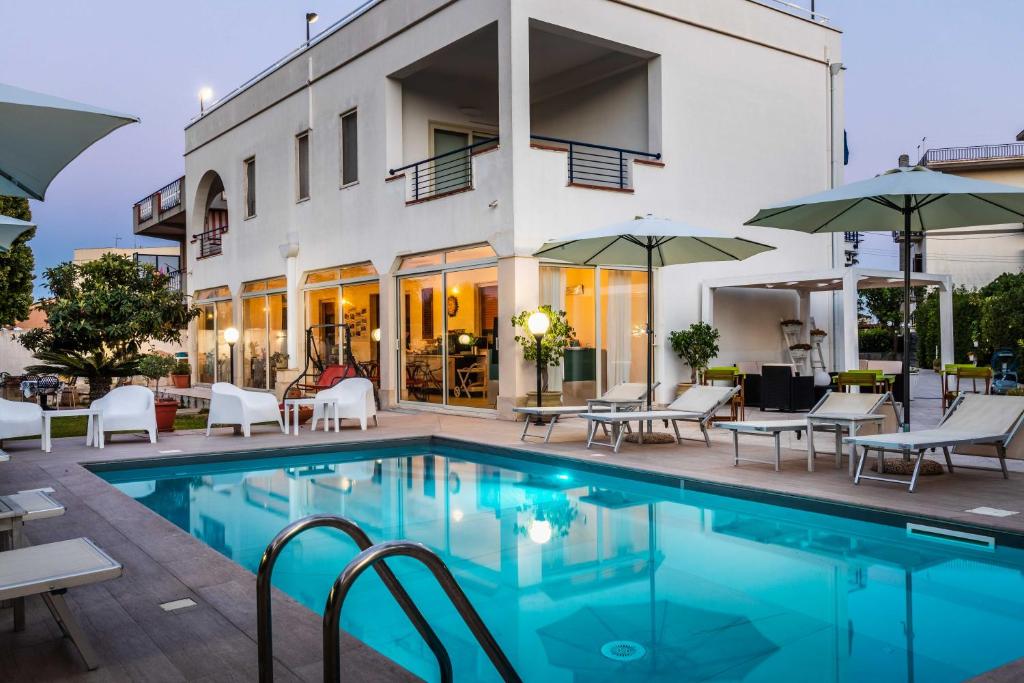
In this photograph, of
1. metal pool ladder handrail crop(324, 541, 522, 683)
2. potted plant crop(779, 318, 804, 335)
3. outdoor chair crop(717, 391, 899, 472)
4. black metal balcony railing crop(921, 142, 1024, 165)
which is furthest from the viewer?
black metal balcony railing crop(921, 142, 1024, 165)

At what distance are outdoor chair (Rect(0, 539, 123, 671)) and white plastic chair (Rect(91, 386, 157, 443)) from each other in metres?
6.76

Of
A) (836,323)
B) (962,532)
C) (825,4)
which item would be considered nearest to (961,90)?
(825,4)

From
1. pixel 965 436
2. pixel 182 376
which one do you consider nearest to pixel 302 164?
pixel 182 376

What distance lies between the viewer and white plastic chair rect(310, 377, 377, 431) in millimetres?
10955

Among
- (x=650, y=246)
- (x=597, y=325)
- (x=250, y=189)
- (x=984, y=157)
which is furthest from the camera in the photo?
(x=984, y=157)

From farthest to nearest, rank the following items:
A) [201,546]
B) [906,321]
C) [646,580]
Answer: [906,321] < [201,546] < [646,580]

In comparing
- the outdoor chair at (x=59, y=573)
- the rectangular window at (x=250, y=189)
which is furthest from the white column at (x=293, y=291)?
→ the outdoor chair at (x=59, y=573)

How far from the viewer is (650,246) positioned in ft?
30.2

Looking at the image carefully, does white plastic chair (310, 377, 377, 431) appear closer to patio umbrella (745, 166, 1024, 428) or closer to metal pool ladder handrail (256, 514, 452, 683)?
patio umbrella (745, 166, 1024, 428)

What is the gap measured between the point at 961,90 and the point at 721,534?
7828cm

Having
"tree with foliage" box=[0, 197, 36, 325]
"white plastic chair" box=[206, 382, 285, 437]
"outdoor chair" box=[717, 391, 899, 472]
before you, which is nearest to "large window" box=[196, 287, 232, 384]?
"tree with foliage" box=[0, 197, 36, 325]

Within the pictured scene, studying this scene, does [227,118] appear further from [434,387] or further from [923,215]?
[923,215]

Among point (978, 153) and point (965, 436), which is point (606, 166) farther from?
point (978, 153)

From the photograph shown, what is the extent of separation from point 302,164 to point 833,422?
13190 mm
